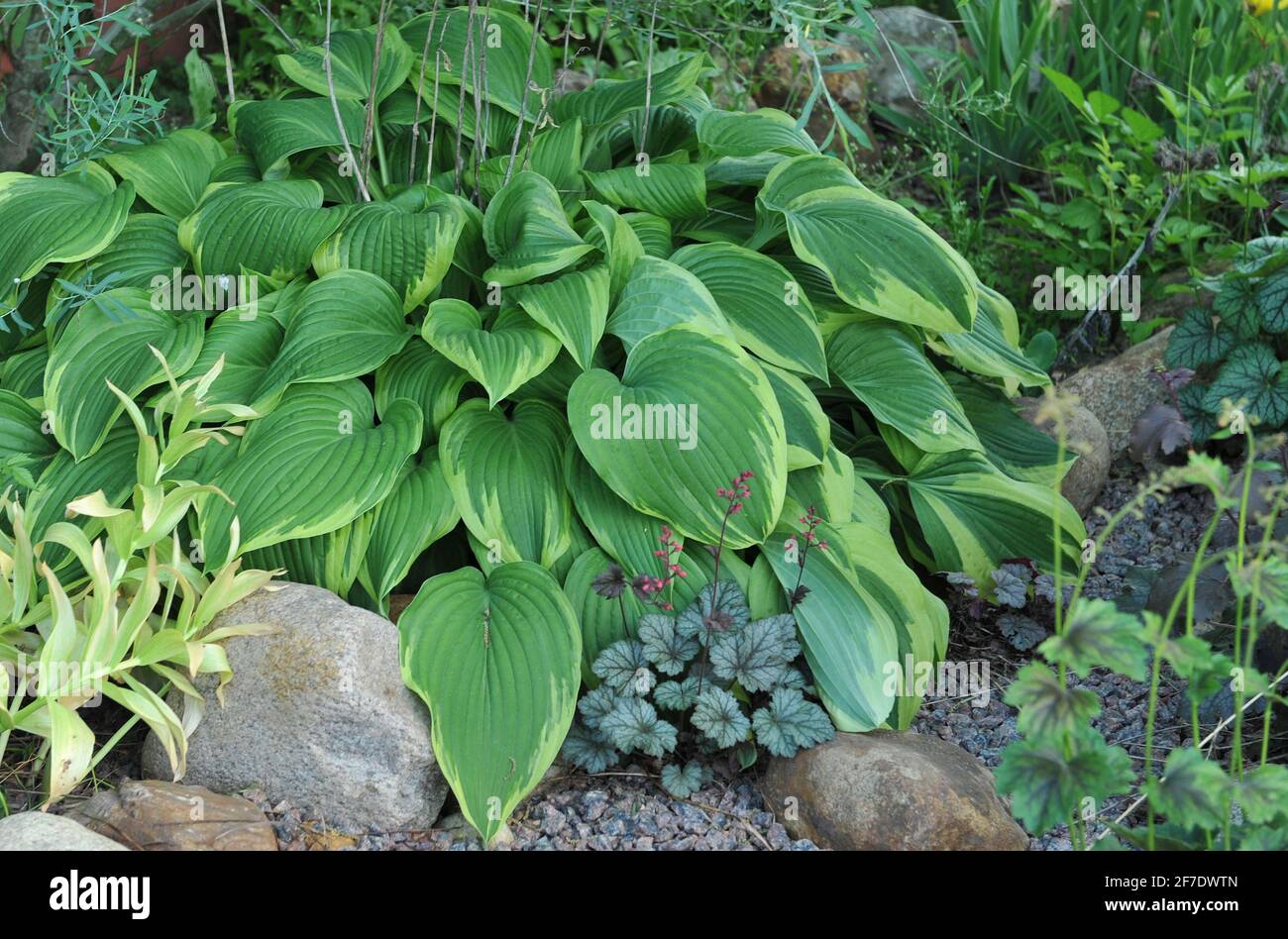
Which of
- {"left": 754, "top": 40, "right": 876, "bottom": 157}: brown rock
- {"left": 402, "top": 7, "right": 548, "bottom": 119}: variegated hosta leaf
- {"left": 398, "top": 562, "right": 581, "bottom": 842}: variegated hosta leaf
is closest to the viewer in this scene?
{"left": 398, "top": 562, "right": 581, "bottom": 842}: variegated hosta leaf

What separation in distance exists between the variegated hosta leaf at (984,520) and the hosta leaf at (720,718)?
76cm

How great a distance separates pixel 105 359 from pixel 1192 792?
7.25ft

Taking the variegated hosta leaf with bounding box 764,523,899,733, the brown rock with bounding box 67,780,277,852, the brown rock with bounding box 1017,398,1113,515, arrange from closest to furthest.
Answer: the brown rock with bounding box 67,780,277,852 → the variegated hosta leaf with bounding box 764,523,899,733 → the brown rock with bounding box 1017,398,1113,515

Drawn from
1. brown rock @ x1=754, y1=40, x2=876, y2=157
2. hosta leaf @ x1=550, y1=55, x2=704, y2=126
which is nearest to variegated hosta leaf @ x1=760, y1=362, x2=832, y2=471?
hosta leaf @ x1=550, y1=55, x2=704, y2=126

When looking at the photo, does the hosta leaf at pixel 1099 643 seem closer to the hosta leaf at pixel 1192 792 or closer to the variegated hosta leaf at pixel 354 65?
the hosta leaf at pixel 1192 792

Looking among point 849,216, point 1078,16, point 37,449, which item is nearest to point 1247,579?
point 849,216

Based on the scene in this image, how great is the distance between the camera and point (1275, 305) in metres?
3.06

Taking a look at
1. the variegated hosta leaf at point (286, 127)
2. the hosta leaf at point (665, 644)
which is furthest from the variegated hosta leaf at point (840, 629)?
the variegated hosta leaf at point (286, 127)

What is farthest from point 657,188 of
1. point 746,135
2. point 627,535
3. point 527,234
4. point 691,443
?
point 627,535

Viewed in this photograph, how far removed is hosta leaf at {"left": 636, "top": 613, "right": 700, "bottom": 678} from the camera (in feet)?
7.72

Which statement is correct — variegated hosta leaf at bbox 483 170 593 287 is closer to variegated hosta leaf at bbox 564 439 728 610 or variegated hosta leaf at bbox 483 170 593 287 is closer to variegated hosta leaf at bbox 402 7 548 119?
variegated hosta leaf at bbox 564 439 728 610

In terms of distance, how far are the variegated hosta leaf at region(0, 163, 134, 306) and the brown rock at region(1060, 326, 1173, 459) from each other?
242cm

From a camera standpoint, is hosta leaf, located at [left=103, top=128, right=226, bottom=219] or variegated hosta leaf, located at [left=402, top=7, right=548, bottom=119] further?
variegated hosta leaf, located at [left=402, top=7, right=548, bottom=119]

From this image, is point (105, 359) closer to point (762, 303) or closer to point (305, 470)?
point (305, 470)
